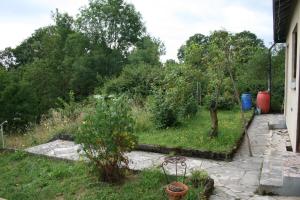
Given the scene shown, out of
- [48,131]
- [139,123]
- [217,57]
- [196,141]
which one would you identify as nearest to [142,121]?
[139,123]

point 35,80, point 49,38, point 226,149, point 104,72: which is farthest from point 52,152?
point 49,38

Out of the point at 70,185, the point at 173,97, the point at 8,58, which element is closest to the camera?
the point at 70,185

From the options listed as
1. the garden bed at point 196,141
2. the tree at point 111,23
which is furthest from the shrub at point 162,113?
the tree at point 111,23

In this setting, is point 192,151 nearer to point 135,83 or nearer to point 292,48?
point 292,48

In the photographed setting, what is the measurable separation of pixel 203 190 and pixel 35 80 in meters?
23.3

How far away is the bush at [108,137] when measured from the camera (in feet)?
17.0

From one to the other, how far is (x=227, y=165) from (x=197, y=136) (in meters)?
1.80

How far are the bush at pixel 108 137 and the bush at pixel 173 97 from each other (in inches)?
129

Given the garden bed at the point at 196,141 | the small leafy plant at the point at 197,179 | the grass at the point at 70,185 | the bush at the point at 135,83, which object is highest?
the bush at the point at 135,83

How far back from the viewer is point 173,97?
9031 mm

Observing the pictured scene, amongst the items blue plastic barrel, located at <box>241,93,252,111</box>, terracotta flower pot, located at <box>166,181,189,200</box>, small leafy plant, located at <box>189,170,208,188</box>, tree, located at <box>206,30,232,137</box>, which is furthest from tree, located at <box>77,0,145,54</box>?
terracotta flower pot, located at <box>166,181,189,200</box>

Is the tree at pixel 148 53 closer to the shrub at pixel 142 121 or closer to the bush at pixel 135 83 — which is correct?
the bush at pixel 135 83

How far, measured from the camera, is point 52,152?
25.3 ft

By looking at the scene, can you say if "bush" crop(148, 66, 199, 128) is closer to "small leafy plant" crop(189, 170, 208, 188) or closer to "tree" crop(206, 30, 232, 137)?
"tree" crop(206, 30, 232, 137)
